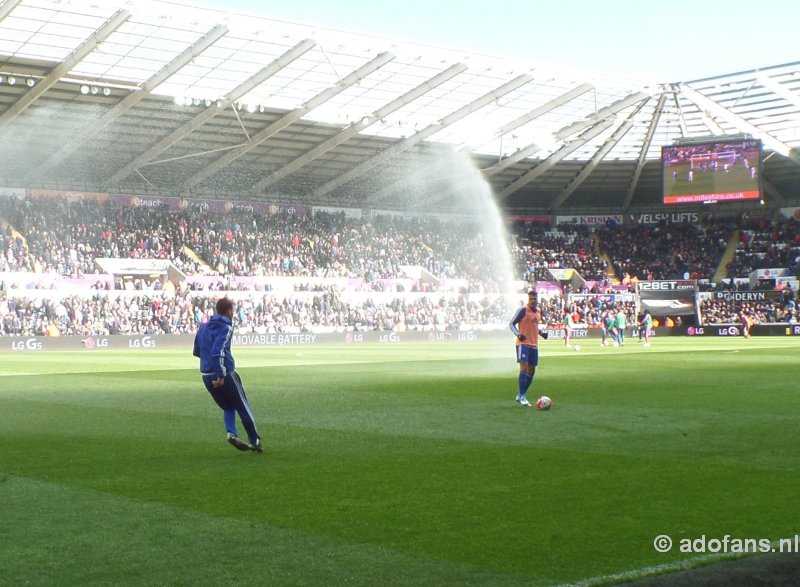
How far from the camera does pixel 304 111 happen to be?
2130 inches

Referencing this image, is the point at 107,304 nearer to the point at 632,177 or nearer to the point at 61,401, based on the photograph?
the point at 61,401

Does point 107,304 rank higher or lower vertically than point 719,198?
lower

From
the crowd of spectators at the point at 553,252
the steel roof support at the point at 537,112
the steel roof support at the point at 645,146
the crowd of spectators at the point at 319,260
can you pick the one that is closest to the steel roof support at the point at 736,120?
the steel roof support at the point at 645,146

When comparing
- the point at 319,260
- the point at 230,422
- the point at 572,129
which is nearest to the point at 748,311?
the point at 572,129

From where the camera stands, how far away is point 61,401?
18562 mm

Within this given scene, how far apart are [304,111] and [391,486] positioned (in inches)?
1825

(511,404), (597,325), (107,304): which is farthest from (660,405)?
(597,325)

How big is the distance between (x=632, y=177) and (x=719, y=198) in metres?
21.0

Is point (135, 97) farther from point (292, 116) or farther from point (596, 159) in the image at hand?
point (596, 159)

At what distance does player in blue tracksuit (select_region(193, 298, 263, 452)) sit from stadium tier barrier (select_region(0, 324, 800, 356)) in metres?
30.1

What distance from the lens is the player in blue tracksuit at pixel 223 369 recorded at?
1162 centimetres

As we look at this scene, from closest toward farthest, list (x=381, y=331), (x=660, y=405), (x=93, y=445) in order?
(x=93, y=445) → (x=660, y=405) → (x=381, y=331)

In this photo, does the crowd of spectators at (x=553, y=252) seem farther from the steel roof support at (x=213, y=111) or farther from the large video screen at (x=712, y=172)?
the steel roof support at (x=213, y=111)

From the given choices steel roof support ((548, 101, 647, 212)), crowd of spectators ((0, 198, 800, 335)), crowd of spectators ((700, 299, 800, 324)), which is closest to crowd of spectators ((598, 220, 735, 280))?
crowd of spectators ((0, 198, 800, 335))
